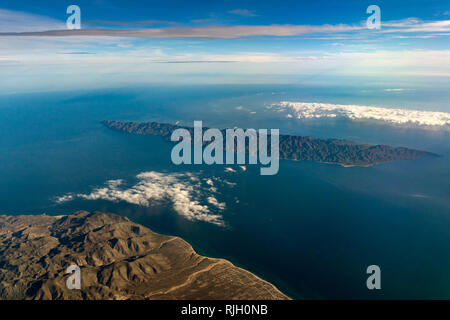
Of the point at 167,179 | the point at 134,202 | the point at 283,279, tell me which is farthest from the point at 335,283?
the point at 167,179

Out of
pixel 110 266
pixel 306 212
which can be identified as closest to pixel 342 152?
pixel 306 212

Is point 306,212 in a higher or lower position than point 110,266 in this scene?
higher

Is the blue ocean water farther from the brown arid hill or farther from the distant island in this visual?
the distant island

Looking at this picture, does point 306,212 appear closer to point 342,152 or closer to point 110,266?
point 110,266

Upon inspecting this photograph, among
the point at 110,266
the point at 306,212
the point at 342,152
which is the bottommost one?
the point at 110,266

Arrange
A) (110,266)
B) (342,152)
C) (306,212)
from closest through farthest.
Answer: (110,266), (306,212), (342,152)

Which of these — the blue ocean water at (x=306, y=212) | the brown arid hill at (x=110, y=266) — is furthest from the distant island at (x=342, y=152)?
the brown arid hill at (x=110, y=266)

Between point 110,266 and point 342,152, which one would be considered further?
point 342,152

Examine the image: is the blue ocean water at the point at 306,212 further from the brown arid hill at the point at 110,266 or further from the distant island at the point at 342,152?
the distant island at the point at 342,152

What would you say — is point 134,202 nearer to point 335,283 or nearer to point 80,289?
point 80,289
